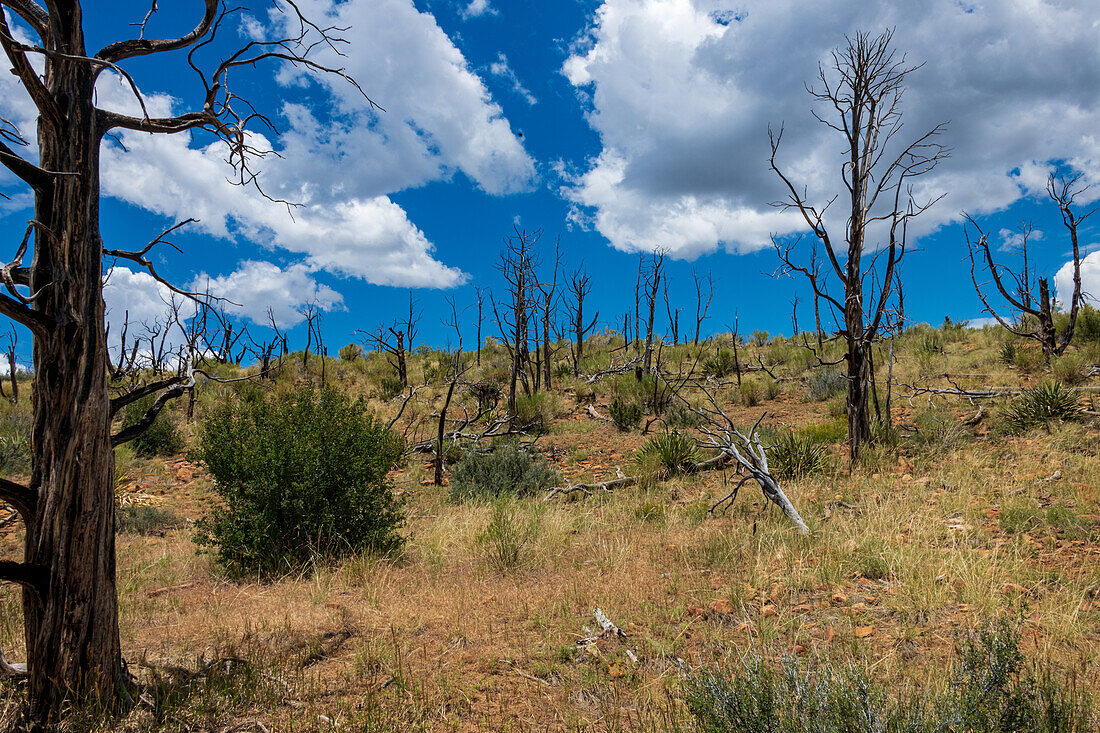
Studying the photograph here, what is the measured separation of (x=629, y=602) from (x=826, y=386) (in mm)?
14239

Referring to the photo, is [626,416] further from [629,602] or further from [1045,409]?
[629,602]

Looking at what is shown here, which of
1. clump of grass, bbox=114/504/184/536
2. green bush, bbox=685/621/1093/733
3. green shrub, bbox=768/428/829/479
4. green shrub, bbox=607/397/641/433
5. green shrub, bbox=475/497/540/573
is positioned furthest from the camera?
green shrub, bbox=607/397/641/433

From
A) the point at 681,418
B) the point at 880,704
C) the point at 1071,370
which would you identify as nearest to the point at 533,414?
the point at 681,418

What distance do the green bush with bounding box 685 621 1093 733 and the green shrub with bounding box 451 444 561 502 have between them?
7.41 m

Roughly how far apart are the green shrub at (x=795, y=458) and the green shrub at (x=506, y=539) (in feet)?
14.8

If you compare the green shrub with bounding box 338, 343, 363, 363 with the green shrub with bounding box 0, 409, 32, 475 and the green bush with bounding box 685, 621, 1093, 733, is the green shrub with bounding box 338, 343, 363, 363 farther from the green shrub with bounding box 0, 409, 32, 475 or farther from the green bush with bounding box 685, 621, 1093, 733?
the green bush with bounding box 685, 621, 1093, 733

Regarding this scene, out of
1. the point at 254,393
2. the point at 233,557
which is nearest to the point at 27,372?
the point at 254,393

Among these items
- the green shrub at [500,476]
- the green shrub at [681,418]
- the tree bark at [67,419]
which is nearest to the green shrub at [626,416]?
the green shrub at [681,418]

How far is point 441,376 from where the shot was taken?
85.7ft

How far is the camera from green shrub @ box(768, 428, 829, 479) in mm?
9367

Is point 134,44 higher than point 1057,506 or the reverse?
higher

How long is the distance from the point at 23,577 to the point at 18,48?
2.75m

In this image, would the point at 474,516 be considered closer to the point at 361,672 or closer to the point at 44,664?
the point at 361,672

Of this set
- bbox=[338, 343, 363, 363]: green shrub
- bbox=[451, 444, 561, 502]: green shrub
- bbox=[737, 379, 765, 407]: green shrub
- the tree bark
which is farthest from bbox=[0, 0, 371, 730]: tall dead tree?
bbox=[338, 343, 363, 363]: green shrub
